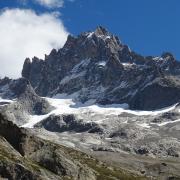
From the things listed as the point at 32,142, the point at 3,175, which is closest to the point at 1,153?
the point at 3,175

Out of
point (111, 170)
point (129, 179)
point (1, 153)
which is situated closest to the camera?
point (1, 153)

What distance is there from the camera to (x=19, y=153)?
114 metres

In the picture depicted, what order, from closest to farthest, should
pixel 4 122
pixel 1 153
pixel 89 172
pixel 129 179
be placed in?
pixel 1 153 < pixel 89 172 < pixel 4 122 < pixel 129 179

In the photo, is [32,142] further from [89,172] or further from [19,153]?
[89,172]

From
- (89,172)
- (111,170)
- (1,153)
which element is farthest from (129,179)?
(1,153)

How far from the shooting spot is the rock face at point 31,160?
94688 millimetres

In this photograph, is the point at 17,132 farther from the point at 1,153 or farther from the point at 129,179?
the point at 129,179

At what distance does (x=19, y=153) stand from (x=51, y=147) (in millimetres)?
7994

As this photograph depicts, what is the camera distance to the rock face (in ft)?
311

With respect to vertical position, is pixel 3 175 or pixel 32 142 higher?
pixel 32 142

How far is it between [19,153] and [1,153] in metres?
12.4

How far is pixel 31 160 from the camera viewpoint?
367 feet

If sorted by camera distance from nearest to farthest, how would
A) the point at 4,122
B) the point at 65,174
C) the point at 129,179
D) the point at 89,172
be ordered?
the point at 65,174, the point at 89,172, the point at 4,122, the point at 129,179

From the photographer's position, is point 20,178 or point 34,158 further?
point 34,158
